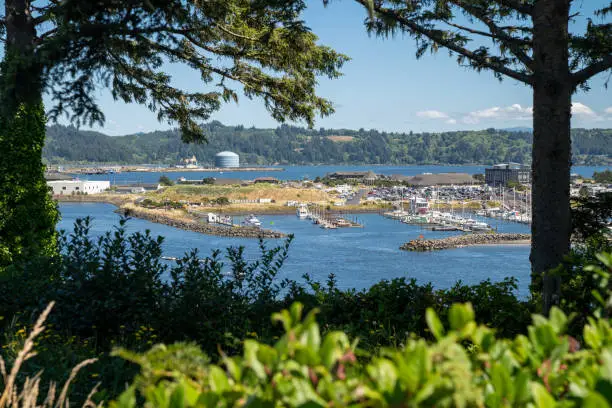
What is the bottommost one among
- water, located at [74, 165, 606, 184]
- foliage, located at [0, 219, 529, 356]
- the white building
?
water, located at [74, 165, 606, 184]

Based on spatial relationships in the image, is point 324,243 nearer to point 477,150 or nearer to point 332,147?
point 477,150

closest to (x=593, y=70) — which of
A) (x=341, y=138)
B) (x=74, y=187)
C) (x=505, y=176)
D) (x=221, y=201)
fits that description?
(x=221, y=201)

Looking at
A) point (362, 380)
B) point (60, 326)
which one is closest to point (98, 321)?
point (60, 326)

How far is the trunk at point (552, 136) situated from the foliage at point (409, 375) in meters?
3.74

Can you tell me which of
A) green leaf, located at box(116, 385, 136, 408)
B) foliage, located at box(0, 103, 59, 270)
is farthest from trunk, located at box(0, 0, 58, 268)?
green leaf, located at box(116, 385, 136, 408)

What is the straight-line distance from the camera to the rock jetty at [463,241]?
35.5m

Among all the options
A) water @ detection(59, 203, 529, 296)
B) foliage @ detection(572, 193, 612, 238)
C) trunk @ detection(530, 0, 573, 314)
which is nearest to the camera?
trunk @ detection(530, 0, 573, 314)

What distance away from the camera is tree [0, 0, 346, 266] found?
175 inches

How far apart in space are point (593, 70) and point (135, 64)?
522cm

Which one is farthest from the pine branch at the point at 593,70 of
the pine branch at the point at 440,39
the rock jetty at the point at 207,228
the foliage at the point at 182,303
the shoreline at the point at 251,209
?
the shoreline at the point at 251,209

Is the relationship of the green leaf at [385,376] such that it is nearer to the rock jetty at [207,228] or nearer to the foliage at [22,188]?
the foliage at [22,188]

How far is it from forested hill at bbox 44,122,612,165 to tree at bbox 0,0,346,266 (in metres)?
136

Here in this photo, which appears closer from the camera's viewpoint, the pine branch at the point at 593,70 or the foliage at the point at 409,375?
the foliage at the point at 409,375

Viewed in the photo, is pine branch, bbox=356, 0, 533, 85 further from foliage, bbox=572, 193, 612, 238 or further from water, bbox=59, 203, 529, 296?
water, bbox=59, 203, 529, 296
